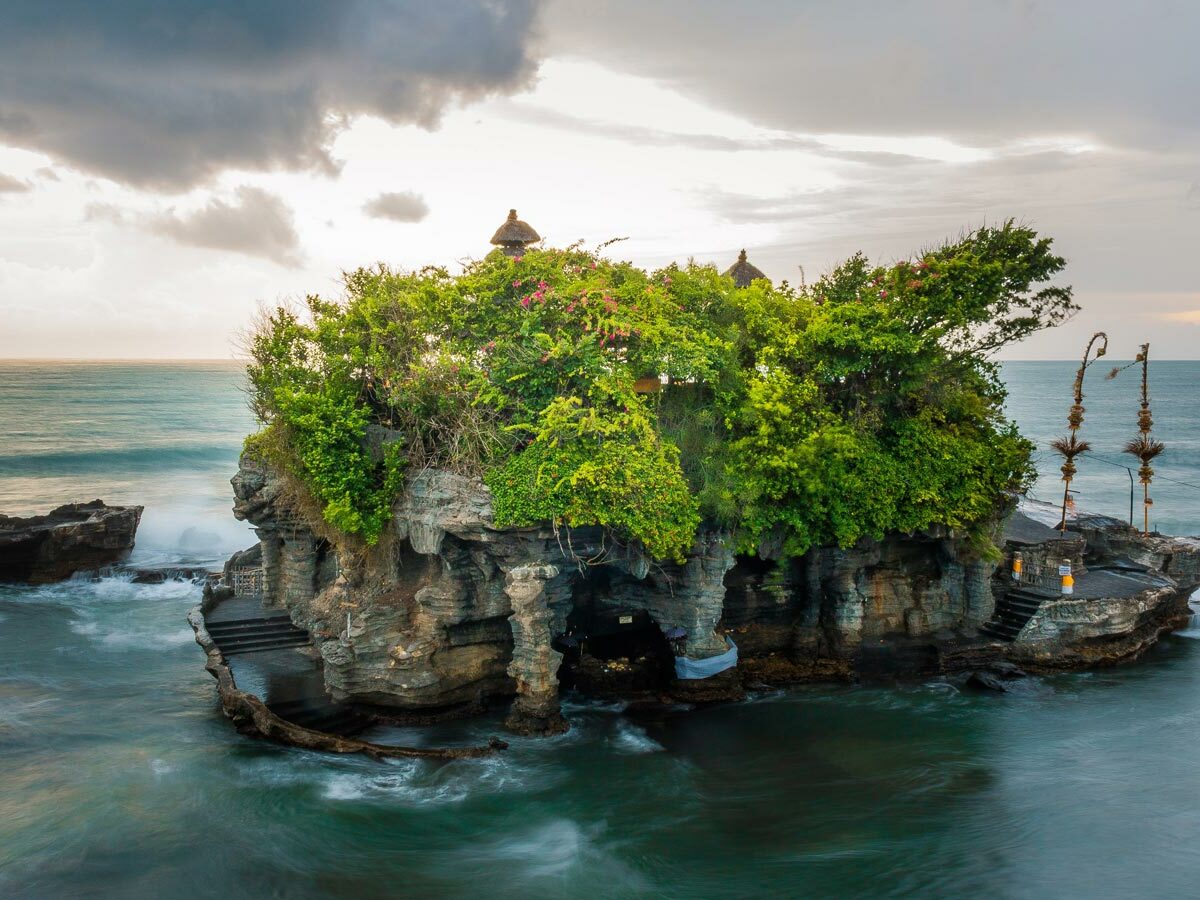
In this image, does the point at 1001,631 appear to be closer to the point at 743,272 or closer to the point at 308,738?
the point at 743,272

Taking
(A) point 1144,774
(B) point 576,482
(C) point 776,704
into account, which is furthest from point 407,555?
(A) point 1144,774

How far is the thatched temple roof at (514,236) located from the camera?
21.7m

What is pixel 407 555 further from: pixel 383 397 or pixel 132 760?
pixel 132 760

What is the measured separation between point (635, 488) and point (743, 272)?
1153cm

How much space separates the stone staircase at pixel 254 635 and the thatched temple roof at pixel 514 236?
10.9 m

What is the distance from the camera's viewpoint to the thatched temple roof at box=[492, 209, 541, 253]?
21.7 m

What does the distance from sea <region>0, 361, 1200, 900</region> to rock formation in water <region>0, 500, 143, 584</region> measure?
7642 millimetres

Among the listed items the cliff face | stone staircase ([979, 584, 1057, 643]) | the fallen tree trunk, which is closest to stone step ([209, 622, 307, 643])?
the cliff face

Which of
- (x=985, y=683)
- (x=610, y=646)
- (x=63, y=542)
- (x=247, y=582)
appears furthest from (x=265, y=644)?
(x=985, y=683)

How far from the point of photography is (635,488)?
53.2ft

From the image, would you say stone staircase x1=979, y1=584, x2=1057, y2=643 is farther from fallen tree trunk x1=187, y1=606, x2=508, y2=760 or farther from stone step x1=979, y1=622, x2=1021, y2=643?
fallen tree trunk x1=187, y1=606, x2=508, y2=760

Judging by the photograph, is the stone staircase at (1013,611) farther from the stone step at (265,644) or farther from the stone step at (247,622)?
the stone step at (247,622)

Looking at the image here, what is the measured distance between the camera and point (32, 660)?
22281 mm

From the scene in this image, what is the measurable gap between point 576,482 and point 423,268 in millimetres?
6739
